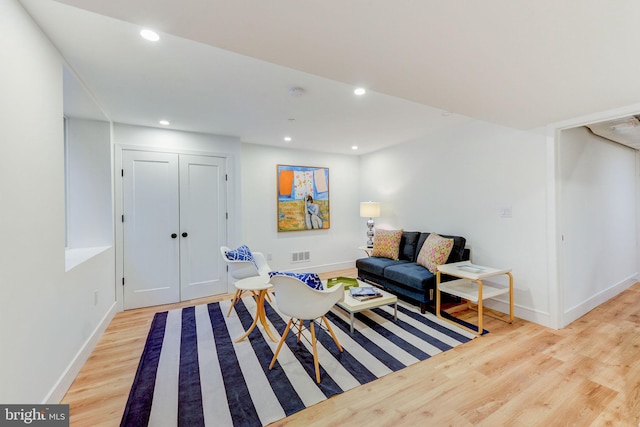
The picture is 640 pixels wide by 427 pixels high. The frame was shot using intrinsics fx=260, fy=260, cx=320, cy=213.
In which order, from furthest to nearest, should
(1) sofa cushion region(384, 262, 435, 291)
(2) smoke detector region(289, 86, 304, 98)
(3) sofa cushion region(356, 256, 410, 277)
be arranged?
(3) sofa cushion region(356, 256, 410, 277) < (1) sofa cushion region(384, 262, 435, 291) < (2) smoke detector region(289, 86, 304, 98)

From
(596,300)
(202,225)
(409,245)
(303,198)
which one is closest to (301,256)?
(303,198)

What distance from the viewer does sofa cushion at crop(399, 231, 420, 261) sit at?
13.0 ft

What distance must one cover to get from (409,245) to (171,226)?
Answer: 3.52 m

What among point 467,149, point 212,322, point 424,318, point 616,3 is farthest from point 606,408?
point 212,322

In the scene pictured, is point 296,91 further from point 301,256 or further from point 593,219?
point 593,219

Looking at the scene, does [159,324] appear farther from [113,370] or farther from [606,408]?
[606,408]

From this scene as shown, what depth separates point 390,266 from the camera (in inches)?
143

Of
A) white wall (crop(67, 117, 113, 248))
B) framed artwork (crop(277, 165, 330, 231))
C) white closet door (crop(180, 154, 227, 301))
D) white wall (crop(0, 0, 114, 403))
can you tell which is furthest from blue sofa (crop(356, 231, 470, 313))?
white wall (crop(67, 117, 113, 248))

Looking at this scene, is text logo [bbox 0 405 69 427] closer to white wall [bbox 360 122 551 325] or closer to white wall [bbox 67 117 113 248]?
white wall [bbox 67 117 113 248]

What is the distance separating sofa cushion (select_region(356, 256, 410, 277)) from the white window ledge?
10.9ft

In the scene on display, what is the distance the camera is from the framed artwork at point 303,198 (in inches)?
190

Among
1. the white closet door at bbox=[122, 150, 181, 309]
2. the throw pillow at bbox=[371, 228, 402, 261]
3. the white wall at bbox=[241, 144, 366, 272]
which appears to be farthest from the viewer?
the white wall at bbox=[241, 144, 366, 272]

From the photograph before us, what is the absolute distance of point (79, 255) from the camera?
2.67 m

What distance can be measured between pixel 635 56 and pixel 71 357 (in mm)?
4269
